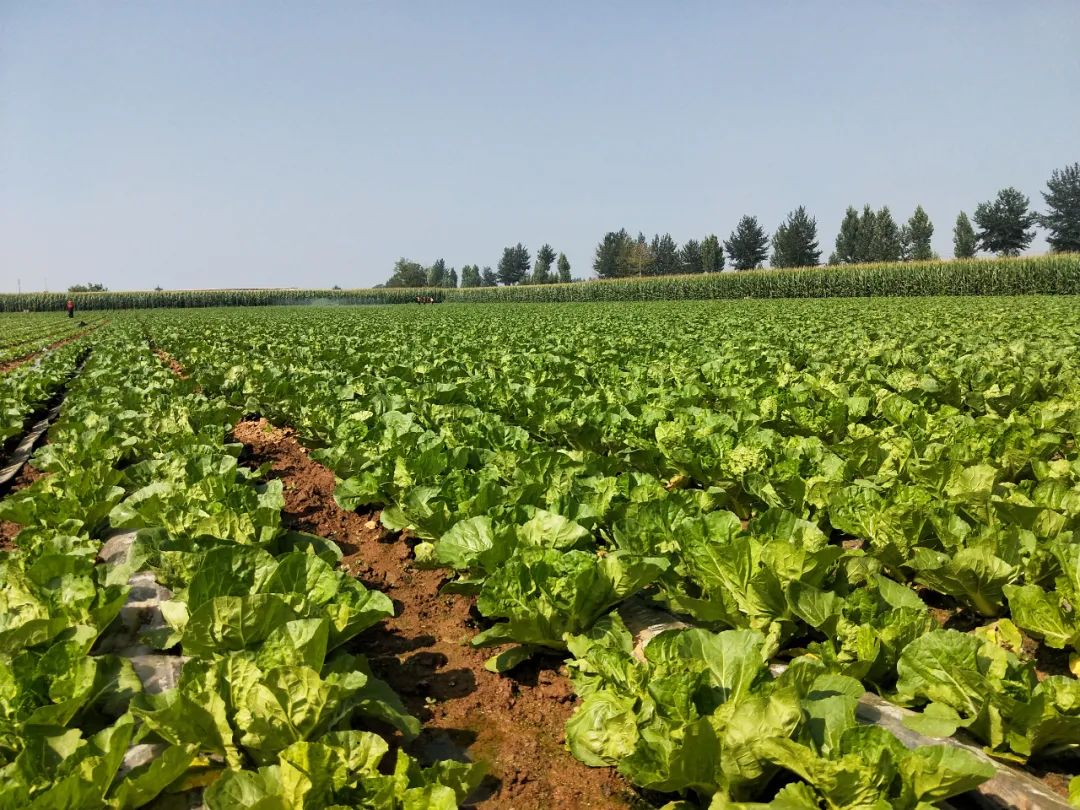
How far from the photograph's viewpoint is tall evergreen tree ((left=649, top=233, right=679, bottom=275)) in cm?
12056

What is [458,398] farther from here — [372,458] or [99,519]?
[99,519]

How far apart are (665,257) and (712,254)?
61.6ft

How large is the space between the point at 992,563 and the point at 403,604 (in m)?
3.17

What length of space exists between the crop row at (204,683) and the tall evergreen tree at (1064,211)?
365ft

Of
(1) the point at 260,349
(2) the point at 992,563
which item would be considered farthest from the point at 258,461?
(1) the point at 260,349

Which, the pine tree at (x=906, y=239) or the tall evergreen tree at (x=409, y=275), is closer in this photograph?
the pine tree at (x=906, y=239)

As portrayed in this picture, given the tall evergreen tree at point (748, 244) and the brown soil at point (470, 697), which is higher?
the tall evergreen tree at point (748, 244)

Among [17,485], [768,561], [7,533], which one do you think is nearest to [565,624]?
[768,561]

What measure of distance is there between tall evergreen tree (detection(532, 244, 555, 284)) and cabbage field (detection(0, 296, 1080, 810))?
430ft

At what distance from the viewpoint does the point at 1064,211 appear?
9000 cm

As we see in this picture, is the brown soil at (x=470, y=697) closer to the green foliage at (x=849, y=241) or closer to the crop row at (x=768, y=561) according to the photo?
the crop row at (x=768, y=561)

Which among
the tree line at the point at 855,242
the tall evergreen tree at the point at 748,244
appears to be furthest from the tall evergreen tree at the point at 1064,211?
the tall evergreen tree at the point at 748,244

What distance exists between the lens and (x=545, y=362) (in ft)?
38.5

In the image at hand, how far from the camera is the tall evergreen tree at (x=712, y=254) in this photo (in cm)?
10519
